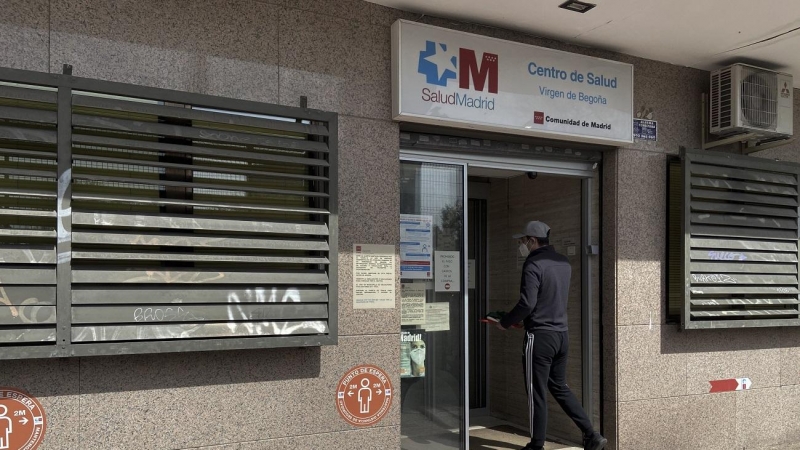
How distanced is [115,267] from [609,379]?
4.15 metres

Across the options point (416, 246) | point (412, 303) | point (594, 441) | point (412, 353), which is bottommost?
point (594, 441)

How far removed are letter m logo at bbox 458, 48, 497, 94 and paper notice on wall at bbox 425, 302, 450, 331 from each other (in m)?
1.72

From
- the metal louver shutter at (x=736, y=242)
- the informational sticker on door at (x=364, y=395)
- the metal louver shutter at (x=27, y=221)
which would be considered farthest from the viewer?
the metal louver shutter at (x=736, y=242)

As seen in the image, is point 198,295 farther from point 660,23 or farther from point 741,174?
point 741,174

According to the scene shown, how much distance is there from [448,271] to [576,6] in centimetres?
223

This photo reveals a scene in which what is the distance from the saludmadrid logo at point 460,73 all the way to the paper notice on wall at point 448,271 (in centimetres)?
120

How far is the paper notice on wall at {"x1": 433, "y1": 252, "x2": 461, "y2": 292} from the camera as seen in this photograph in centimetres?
545

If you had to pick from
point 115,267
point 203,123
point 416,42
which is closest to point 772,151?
point 416,42

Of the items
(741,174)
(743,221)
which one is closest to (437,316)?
(743,221)

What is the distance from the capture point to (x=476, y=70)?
17.0ft

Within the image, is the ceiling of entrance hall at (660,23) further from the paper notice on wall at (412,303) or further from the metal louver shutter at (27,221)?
the metal louver shutter at (27,221)

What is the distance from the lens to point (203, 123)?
434 cm

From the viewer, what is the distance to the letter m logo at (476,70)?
5.11m

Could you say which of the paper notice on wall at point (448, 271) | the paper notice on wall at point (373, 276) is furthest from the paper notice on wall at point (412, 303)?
the paper notice on wall at point (373, 276)
